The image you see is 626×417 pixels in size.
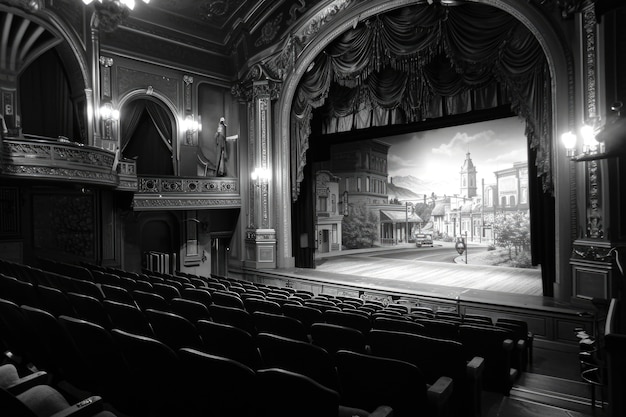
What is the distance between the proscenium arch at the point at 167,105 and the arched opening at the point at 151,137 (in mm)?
63

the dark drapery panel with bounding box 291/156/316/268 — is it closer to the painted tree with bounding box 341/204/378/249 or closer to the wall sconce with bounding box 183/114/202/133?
the wall sconce with bounding box 183/114/202/133

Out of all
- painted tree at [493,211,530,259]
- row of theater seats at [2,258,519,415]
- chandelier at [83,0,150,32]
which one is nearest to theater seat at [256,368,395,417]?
row of theater seats at [2,258,519,415]

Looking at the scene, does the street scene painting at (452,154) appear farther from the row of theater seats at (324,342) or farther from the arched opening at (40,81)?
the arched opening at (40,81)

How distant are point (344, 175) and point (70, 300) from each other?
13.1 meters

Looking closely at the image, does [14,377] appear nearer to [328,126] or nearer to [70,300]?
[70,300]

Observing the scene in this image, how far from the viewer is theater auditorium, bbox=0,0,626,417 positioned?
214cm

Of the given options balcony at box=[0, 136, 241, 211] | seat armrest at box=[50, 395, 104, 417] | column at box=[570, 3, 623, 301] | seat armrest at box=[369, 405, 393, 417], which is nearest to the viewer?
seat armrest at box=[50, 395, 104, 417]

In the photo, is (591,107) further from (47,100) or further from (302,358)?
(47,100)

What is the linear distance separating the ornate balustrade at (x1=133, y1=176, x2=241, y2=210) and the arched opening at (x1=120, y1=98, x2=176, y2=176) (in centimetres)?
94

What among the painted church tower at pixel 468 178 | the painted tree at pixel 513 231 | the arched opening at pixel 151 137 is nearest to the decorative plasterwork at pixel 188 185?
the arched opening at pixel 151 137

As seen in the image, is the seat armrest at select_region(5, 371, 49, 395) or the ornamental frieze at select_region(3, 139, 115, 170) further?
the ornamental frieze at select_region(3, 139, 115, 170)

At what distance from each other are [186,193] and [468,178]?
8484mm

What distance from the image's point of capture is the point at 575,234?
7031 millimetres

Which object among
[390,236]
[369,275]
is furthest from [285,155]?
[390,236]
